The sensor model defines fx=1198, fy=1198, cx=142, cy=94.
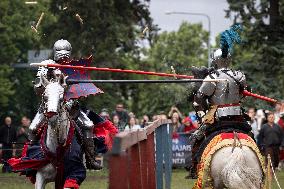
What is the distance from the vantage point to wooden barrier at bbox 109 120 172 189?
9.85 meters

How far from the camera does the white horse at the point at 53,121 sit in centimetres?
1412

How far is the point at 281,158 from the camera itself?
32594 millimetres

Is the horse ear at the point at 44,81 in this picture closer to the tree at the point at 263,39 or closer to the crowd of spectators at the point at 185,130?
the crowd of spectators at the point at 185,130

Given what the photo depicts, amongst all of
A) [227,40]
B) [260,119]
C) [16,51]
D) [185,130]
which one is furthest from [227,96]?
[16,51]

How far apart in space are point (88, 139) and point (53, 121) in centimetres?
168

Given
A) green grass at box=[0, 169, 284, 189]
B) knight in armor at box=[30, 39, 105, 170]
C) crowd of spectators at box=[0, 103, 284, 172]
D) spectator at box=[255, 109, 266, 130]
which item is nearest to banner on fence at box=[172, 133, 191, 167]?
crowd of spectators at box=[0, 103, 284, 172]

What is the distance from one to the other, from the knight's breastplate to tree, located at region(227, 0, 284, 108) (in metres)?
21.4

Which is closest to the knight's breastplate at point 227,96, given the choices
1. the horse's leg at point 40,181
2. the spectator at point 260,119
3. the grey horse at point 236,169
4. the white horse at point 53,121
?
the grey horse at point 236,169

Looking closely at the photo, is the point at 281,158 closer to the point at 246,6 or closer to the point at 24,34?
the point at 246,6

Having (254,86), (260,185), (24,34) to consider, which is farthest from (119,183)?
(24,34)

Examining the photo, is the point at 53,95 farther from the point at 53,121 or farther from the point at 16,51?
the point at 16,51

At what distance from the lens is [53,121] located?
1451 cm

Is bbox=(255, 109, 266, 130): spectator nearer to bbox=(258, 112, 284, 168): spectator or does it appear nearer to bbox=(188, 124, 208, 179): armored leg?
bbox=(258, 112, 284, 168): spectator

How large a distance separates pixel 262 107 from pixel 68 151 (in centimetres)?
2403
